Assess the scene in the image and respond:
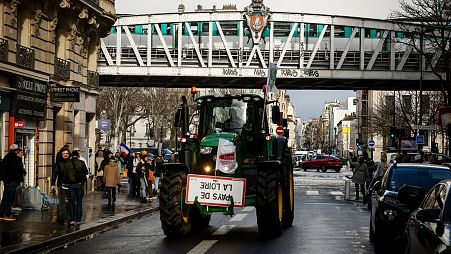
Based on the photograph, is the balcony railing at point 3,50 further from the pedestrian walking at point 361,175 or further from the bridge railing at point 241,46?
the bridge railing at point 241,46

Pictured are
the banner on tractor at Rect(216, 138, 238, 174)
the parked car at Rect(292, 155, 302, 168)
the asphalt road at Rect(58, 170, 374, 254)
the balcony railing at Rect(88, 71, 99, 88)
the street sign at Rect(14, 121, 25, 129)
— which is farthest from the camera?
the parked car at Rect(292, 155, 302, 168)

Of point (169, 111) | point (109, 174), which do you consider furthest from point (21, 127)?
point (169, 111)

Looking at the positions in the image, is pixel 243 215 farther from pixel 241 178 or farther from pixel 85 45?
pixel 85 45

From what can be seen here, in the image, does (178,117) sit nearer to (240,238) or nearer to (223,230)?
(223,230)

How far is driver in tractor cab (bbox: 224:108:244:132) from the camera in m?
17.6

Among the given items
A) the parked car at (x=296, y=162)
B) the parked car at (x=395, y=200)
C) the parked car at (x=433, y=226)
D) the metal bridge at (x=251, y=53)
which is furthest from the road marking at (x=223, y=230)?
the parked car at (x=296, y=162)

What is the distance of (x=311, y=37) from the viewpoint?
216 ft

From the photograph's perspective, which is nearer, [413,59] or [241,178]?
[241,178]

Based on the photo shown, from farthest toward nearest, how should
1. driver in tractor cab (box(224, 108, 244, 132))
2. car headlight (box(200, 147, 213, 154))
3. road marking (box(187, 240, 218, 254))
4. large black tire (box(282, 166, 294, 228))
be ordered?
large black tire (box(282, 166, 294, 228)) → driver in tractor cab (box(224, 108, 244, 132)) → car headlight (box(200, 147, 213, 154)) → road marking (box(187, 240, 218, 254))

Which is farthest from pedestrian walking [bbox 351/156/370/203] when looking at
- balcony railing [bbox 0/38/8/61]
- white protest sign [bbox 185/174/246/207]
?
white protest sign [bbox 185/174/246/207]

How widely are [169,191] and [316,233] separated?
364cm

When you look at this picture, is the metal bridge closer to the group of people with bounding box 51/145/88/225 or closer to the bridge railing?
the bridge railing

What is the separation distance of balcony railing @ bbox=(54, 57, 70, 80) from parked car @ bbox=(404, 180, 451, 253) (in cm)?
2287

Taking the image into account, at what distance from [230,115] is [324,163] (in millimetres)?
62855
